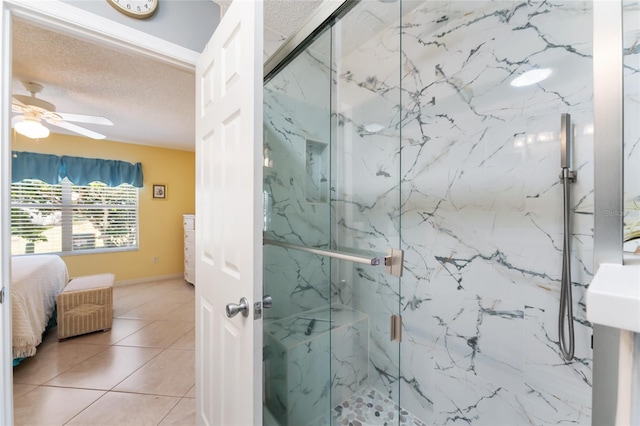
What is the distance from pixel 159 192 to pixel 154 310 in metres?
2.35

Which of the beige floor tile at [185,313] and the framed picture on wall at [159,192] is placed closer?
the beige floor tile at [185,313]

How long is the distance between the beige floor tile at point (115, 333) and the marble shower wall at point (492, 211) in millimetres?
2756

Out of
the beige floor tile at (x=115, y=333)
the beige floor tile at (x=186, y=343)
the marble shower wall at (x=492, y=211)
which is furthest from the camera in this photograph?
the beige floor tile at (x=115, y=333)

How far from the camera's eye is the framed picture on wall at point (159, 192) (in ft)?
16.3

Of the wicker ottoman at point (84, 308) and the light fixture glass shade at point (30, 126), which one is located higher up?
the light fixture glass shade at point (30, 126)

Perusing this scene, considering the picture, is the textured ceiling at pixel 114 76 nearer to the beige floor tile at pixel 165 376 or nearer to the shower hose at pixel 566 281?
the shower hose at pixel 566 281

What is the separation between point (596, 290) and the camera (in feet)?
1.14

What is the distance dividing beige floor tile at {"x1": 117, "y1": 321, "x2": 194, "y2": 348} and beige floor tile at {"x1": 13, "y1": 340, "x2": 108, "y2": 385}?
237 mm

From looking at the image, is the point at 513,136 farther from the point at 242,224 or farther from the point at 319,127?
the point at 242,224

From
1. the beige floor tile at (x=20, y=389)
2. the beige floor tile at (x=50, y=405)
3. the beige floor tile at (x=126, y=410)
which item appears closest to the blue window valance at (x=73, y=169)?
the beige floor tile at (x=20, y=389)

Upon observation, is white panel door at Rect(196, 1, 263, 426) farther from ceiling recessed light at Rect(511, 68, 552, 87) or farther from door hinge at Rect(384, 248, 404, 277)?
ceiling recessed light at Rect(511, 68, 552, 87)

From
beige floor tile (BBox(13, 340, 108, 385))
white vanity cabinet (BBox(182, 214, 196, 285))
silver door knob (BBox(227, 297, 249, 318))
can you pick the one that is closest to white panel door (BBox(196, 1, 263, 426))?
silver door knob (BBox(227, 297, 249, 318))

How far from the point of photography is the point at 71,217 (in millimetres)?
4246

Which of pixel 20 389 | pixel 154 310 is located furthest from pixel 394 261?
pixel 154 310
